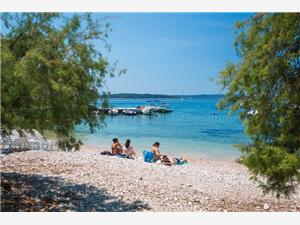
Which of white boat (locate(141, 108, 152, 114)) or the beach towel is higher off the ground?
the beach towel

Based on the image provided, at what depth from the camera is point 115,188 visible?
10031 millimetres

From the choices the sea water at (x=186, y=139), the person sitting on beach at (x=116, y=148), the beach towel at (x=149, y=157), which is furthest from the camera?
the sea water at (x=186, y=139)

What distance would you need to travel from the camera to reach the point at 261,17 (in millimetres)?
7461

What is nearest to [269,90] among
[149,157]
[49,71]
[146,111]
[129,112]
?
[49,71]

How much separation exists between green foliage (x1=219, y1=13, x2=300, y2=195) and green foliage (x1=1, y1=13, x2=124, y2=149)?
2.33m

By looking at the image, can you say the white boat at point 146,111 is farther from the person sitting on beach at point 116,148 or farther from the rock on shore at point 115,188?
the rock on shore at point 115,188

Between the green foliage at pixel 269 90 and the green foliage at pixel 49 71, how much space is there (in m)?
2.33

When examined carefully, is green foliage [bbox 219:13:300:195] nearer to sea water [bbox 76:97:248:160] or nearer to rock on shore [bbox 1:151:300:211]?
rock on shore [bbox 1:151:300:211]

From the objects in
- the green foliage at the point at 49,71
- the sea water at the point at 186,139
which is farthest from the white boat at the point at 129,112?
the green foliage at the point at 49,71

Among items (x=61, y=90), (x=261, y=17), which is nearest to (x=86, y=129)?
(x=61, y=90)

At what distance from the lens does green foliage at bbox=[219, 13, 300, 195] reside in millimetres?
7027

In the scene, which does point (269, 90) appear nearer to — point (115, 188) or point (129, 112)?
point (115, 188)

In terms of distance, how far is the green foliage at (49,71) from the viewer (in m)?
6.89

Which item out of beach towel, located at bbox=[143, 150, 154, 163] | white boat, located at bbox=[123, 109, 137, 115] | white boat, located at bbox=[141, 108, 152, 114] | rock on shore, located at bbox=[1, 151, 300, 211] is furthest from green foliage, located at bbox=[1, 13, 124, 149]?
white boat, located at bbox=[141, 108, 152, 114]
